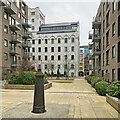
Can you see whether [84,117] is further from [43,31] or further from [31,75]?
[43,31]

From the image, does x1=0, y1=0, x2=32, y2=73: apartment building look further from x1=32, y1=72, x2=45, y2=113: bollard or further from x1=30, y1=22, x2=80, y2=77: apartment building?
x1=30, y1=22, x2=80, y2=77: apartment building

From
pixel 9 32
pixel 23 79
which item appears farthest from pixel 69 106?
pixel 9 32

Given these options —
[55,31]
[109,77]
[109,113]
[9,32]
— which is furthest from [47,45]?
[109,113]

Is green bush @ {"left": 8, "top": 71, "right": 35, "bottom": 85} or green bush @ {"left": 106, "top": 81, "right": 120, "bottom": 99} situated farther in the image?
green bush @ {"left": 8, "top": 71, "right": 35, "bottom": 85}

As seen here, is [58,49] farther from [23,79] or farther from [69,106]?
[69,106]

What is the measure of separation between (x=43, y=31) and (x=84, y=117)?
5474 centimetres

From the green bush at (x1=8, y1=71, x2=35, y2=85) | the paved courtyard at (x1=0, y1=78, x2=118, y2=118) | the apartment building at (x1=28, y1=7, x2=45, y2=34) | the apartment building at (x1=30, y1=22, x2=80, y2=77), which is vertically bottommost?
the paved courtyard at (x1=0, y1=78, x2=118, y2=118)

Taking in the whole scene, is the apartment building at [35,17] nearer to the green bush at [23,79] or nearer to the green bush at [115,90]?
the green bush at [23,79]

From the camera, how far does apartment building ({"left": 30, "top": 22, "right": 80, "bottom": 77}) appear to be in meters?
51.5

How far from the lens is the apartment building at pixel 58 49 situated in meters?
51.5

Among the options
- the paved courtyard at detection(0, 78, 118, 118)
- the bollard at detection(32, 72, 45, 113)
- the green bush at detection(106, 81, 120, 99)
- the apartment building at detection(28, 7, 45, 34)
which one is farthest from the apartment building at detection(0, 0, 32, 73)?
the apartment building at detection(28, 7, 45, 34)

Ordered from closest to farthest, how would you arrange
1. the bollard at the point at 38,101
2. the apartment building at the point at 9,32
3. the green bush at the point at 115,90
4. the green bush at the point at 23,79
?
1. the bollard at the point at 38,101
2. the green bush at the point at 115,90
3. the green bush at the point at 23,79
4. the apartment building at the point at 9,32

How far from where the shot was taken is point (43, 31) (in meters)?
56.8

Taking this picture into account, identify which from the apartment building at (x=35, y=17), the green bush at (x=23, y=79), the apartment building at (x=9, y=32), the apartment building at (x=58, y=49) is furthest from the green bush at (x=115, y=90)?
the apartment building at (x=35, y=17)
